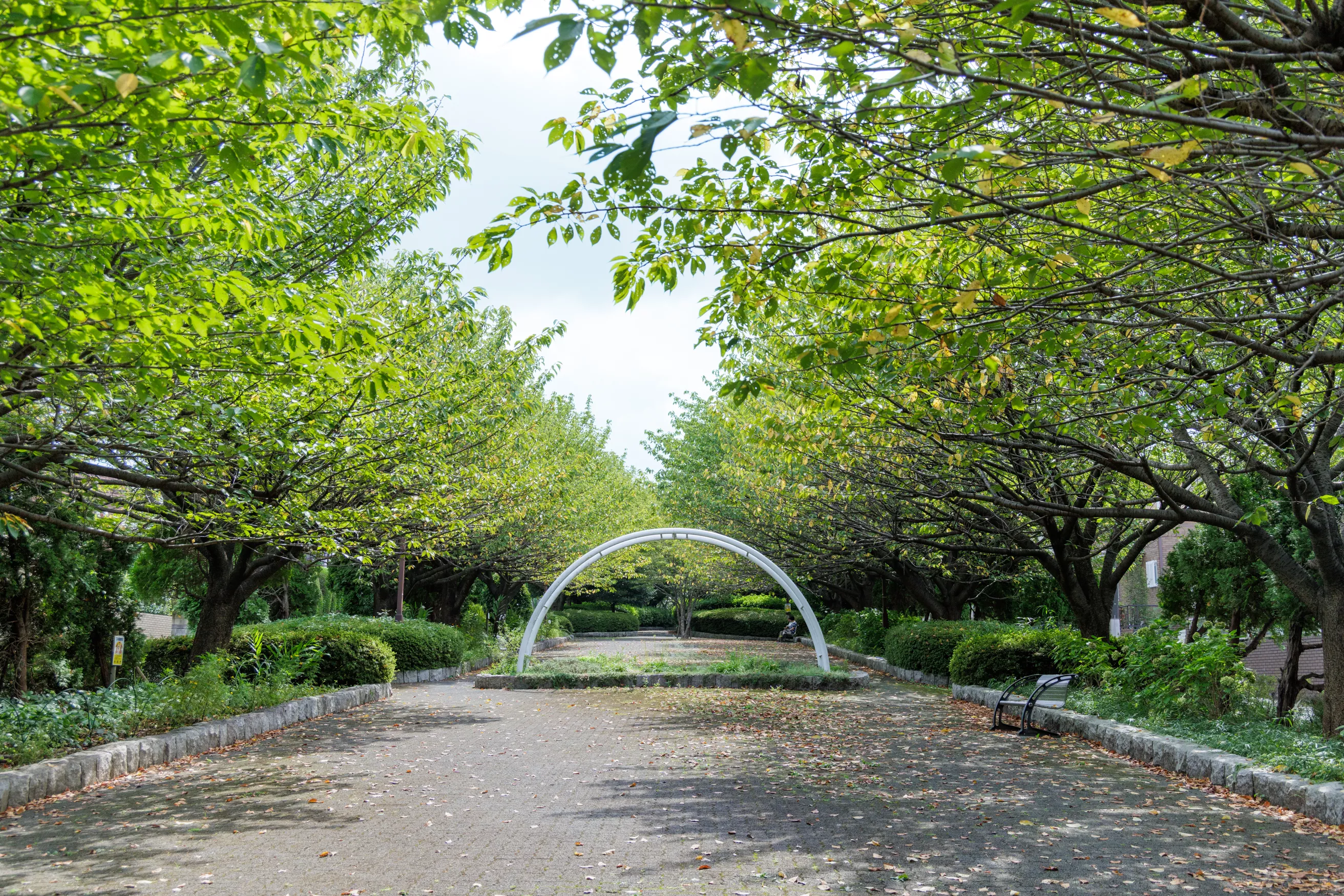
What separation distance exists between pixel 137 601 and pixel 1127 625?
32905 millimetres

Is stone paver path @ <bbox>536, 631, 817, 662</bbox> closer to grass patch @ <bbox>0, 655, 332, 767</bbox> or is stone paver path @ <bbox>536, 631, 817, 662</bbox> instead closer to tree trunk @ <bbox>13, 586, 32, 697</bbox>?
grass patch @ <bbox>0, 655, 332, 767</bbox>

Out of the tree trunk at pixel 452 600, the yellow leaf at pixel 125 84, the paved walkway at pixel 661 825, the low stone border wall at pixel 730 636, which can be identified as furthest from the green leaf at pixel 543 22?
the low stone border wall at pixel 730 636

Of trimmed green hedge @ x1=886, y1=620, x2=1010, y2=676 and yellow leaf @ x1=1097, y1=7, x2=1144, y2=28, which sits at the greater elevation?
yellow leaf @ x1=1097, y1=7, x2=1144, y2=28

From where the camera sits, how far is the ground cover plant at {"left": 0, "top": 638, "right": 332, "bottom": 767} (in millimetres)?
8148

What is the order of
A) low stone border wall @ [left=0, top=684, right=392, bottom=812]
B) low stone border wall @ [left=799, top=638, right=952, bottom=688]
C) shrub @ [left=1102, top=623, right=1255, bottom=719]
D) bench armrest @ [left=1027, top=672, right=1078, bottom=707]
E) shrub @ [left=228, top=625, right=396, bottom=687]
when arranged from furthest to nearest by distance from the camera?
low stone border wall @ [left=799, top=638, right=952, bottom=688], shrub @ [left=228, top=625, right=396, bottom=687], bench armrest @ [left=1027, top=672, right=1078, bottom=707], shrub @ [left=1102, top=623, right=1255, bottom=719], low stone border wall @ [left=0, top=684, right=392, bottom=812]

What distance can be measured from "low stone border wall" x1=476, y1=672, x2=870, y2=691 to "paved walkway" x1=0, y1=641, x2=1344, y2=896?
7367mm

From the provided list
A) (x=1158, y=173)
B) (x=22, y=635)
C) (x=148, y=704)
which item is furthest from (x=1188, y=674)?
(x=22, y=635)

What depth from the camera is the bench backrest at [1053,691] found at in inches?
456

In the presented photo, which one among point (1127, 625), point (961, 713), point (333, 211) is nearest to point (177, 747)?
point (333, 211)

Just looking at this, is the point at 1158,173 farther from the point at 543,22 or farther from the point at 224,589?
the point at 224,589

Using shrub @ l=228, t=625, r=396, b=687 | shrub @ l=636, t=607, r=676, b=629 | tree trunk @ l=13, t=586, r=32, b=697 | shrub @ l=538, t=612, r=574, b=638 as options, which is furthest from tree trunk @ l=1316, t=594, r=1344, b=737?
shrub @ l=636, t=607, r=676, b=629

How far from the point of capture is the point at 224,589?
43.2ft

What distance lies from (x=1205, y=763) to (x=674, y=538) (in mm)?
13138

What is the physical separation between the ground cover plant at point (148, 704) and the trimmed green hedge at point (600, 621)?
34418 mm
